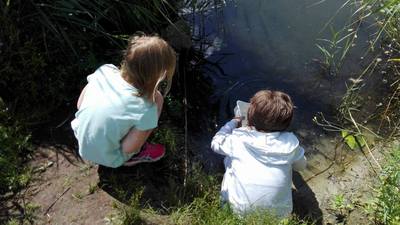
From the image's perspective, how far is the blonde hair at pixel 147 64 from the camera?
8.21 feet

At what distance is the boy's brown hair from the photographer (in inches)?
113

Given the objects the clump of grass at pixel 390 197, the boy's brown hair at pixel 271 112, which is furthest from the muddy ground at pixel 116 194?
the boy's brown hair at pixel 271 112

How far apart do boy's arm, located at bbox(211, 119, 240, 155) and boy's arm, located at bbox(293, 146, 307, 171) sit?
0.43m

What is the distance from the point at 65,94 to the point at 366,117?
230 cm

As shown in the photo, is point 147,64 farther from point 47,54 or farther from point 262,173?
point 47,54

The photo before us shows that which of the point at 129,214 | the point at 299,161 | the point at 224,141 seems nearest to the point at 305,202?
the point at 299,161

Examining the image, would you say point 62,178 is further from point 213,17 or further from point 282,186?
point 213,17

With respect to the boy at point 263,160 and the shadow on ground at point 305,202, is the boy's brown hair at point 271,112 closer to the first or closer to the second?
the boy at point 263,160

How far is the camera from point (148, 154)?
302 centimetres

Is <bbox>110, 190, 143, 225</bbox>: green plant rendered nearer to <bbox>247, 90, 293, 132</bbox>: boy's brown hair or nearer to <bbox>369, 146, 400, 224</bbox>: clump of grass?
<bbox>247, 90, 293, 132</bbox>: boy's brown hair

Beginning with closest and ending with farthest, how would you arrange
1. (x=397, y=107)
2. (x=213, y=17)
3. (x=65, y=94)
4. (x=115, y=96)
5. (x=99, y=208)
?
(x=115, y=96)
(x=99, y=208)
(x=65, y=94)
(x=397, y=107)
(x=213, y=17)

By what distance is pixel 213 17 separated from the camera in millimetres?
4484

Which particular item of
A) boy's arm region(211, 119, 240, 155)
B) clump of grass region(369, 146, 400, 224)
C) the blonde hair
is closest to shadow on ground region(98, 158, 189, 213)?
boy's arm region(211, 119, 240, 155)

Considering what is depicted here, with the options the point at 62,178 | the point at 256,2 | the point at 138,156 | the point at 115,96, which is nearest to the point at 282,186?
the point at 138,156
